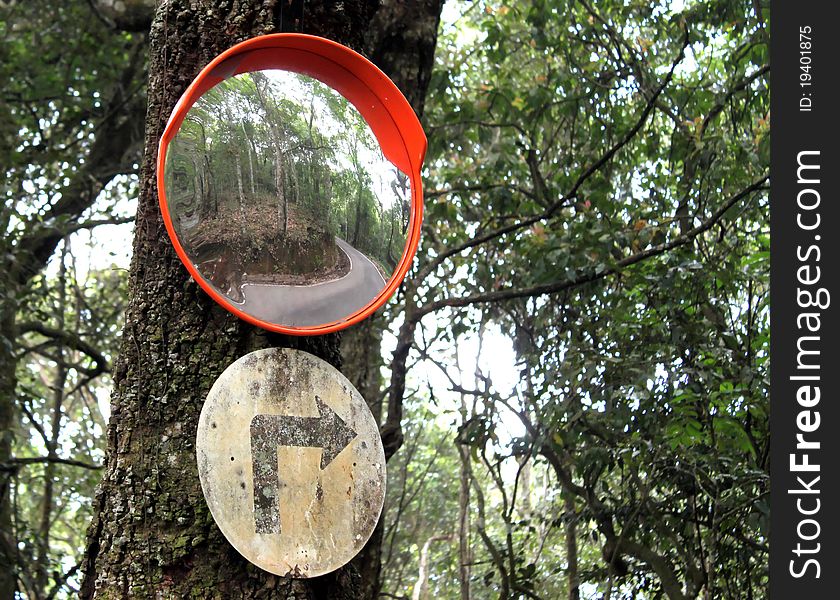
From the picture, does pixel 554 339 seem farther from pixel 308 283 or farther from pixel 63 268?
pixel 63 268

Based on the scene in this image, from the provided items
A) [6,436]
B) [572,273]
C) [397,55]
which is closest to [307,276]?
[397,55]

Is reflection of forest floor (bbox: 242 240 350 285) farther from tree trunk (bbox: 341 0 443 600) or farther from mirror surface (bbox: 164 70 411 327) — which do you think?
tree trunk (bbox: 341 0 443 600)

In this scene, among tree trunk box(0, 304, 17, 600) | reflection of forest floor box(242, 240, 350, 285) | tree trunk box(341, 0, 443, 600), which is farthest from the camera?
tree trunk box(0, 304, 17, 600)

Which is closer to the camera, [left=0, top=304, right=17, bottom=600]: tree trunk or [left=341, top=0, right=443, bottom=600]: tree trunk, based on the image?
[left=341, top=0, right=443, bottom=600]: tree trunk

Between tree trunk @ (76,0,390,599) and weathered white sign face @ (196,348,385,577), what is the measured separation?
25 millimetres

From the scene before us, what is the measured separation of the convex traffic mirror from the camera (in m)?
1.24

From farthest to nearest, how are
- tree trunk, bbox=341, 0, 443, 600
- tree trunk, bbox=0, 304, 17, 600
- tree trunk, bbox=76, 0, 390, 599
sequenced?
1. tree trunk, bbox=0, 304, 17, 600
2. tree trunk, bbox=341, 0, 443, 600
3. tree trunk, bbox=76, 0, 390, 599

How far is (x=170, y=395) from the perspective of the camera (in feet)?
3.97

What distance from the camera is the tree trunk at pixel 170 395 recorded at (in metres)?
1.15

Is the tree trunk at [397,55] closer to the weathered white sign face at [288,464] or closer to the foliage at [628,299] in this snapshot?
the foliage at [628,299]

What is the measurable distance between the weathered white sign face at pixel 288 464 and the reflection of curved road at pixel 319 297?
5 cm

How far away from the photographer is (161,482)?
46.1 inches

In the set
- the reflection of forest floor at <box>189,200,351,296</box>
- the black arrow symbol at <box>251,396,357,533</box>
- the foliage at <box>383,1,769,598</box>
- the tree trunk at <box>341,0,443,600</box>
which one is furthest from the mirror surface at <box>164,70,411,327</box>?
the foliage at <box>383,1,769,598</box>

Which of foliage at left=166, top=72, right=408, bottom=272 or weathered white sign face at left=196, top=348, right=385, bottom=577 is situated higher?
foliage at left=166, top=72, right=408, bottom=272
